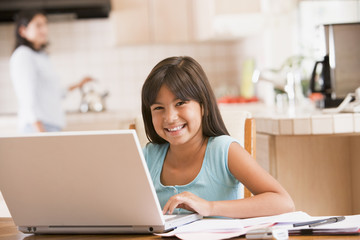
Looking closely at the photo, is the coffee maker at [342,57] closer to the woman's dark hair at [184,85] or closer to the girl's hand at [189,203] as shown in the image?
the woman's dark hair at [184,85]

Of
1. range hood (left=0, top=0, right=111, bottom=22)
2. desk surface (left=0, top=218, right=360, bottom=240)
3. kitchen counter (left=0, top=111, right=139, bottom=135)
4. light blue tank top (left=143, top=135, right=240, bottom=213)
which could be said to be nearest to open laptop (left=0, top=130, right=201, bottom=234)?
desk surface (left=0, top=218, right=360, bottom=240)

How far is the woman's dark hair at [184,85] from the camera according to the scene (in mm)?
1466

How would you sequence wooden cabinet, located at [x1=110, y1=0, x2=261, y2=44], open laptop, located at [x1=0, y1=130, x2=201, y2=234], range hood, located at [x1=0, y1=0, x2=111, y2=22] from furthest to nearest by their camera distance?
wooden cabinet, located at [x1=110, y1=0, x2=261, y2=44], range hood, located at [x1=0, y1=0, x2=111, y2=22], open laptop, located at [x1=0, y1=130, x2=201, y2=234]

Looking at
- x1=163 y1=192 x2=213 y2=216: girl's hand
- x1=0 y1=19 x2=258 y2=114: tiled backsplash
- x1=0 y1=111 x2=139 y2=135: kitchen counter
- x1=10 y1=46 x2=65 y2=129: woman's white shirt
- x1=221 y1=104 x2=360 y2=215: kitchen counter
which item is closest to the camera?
x1=163 y1=192 x2=213 y2=216: girl's hand

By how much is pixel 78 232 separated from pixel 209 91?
568mm

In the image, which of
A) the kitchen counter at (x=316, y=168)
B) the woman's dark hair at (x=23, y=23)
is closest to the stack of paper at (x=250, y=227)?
the kitchen counter at (x=316, y=168)

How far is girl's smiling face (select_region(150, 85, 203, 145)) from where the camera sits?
147cm

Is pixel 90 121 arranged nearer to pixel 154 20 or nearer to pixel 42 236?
pixel 154 20

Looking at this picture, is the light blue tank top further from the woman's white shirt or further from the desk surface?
the woman's white shirt

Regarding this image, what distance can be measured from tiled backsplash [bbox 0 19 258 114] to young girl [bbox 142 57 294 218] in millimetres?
3355

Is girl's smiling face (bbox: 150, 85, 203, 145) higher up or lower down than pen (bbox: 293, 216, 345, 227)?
higher up

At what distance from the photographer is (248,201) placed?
49.6 inches

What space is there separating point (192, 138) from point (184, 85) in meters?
0.16

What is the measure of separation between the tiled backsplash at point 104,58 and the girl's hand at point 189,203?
3724 mm
